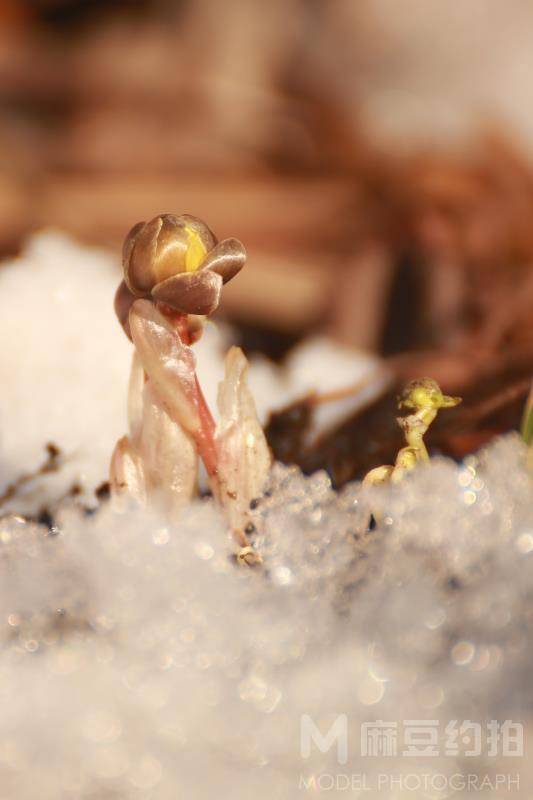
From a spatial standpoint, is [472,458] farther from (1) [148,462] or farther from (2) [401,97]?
(2) [401,97]

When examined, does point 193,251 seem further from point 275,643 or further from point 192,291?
point 275,643

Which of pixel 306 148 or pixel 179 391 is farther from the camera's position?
pixel 306 148

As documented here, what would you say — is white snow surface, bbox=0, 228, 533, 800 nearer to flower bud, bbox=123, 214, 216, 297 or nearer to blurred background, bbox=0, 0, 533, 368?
flower bud, bbox=123, 214, 216, 297

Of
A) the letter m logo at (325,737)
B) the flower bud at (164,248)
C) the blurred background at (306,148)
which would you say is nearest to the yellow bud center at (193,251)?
the flower bud at (164,248)

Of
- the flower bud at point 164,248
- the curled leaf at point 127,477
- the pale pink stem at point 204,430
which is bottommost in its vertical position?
the curled leaf at point 127,477

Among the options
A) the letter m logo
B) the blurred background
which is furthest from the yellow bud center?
the blurred background

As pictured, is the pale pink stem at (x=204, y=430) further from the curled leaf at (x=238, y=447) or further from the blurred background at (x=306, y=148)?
the blurred background at (x=306, y=148)

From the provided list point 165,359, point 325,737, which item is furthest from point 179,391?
point 325,737

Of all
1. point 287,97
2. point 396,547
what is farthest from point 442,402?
point 287,97
